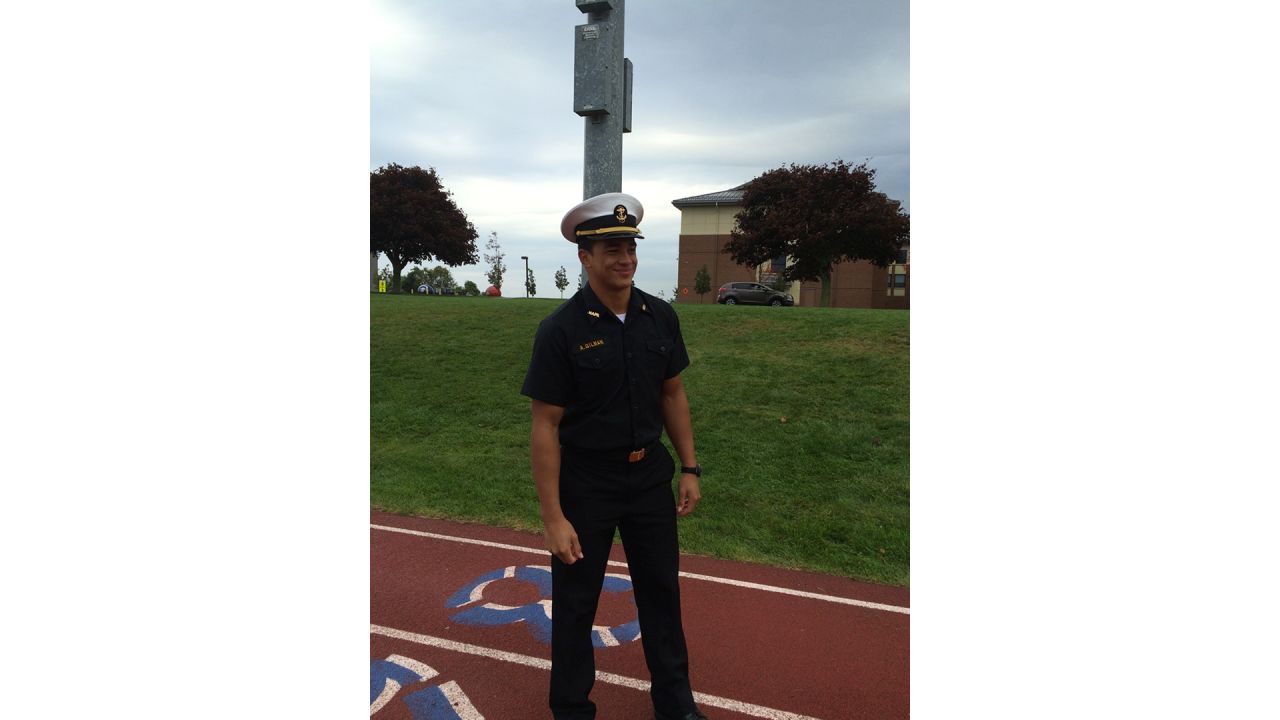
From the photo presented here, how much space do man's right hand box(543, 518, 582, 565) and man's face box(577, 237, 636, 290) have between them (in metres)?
1.03

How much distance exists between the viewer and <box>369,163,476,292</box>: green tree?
1544 inches

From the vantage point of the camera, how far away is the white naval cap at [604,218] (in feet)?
9.71

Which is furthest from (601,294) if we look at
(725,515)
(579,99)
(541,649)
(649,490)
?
(725,515)

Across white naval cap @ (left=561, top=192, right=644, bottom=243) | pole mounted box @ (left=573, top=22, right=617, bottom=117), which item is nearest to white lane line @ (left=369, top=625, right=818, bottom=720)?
white naval cap @ (left=561, top=192, right=644, bottom=243)

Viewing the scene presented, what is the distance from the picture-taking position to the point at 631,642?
13.5 feet

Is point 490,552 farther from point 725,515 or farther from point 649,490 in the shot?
point 649,490

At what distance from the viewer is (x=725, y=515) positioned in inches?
261

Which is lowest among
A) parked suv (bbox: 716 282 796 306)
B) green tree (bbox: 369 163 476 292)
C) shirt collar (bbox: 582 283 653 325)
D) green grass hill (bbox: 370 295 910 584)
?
green grass hill (bbox: 370 295 910 584)

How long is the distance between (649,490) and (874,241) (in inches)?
1176

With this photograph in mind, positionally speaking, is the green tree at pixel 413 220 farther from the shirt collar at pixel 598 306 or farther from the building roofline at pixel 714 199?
the shirt collar at pixel 598 306

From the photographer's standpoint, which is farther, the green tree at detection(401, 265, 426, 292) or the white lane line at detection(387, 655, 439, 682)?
the green tree at detection(401, 265, 426, 292)

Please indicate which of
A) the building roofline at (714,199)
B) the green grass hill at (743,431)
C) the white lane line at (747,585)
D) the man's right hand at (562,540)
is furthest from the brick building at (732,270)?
the man's right hand at (562,540)

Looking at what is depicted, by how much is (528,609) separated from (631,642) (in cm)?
77

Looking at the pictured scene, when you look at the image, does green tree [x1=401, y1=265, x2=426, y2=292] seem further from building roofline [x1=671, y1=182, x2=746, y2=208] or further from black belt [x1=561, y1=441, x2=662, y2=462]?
black belt [x1=561, y1=441, x2=662, y2=462]
